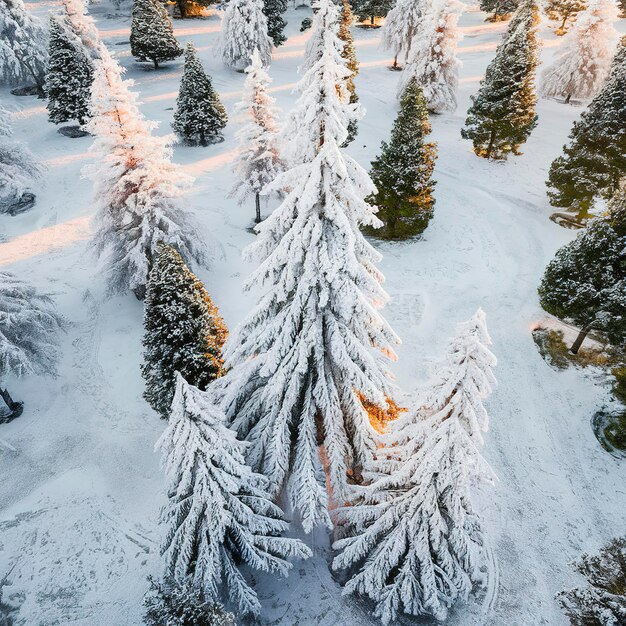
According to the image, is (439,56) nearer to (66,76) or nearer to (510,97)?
(510,97)

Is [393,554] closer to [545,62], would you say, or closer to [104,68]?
[104,68]

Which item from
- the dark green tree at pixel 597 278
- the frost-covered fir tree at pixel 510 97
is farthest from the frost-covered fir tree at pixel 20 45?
the dark green tree at pixel 597 278

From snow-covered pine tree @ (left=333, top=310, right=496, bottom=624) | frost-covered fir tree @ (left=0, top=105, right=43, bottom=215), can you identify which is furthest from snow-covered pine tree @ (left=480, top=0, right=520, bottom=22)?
snow-covered pine tree @ (left=333, top=310, right=496, bottom=624)

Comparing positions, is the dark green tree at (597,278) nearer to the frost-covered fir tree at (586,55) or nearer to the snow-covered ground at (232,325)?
the snow-covered ground at (232,325)

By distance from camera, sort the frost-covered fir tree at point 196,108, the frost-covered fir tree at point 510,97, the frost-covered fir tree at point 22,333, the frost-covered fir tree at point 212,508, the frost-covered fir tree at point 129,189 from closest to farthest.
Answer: the frost-covered fir tree at point 212,508
the frost-covered fir tree at point 22,333
the frost-covered fir tree at point 129,189
the frost-covered fir tree at point 510,97
the frost-covered fir tree at point 196,108

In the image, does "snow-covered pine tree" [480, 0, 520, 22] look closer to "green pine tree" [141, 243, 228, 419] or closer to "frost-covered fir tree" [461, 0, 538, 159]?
"frost-covered fir tree" [461, 0, 538, 159]
